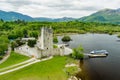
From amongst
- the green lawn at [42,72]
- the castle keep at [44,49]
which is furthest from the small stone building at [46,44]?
the green lawn at [42,72]

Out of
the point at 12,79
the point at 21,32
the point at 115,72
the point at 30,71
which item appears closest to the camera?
the point at 12,79

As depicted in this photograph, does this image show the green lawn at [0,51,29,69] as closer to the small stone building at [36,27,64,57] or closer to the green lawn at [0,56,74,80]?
the small stone building at [36,27,64,57]

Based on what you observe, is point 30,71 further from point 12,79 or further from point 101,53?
point 101,53

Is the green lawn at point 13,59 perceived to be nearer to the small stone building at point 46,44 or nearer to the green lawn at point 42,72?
the small stone building at point 46,44

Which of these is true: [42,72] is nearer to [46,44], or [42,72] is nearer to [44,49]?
[44,49]

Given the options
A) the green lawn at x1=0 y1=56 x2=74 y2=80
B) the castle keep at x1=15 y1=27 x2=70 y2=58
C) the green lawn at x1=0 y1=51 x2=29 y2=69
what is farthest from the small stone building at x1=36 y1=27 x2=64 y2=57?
the green lawn at x1=0 y1=51 x2=29 y2=69

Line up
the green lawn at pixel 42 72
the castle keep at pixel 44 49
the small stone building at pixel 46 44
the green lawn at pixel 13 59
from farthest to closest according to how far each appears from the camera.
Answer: the small stone building at pixel 46 44, the castle keep at pixel 44 49, the green lawn at pixel 13 59, the green lawn at pixel 42 72

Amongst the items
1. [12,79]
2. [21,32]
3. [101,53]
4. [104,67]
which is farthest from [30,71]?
[21,32]
